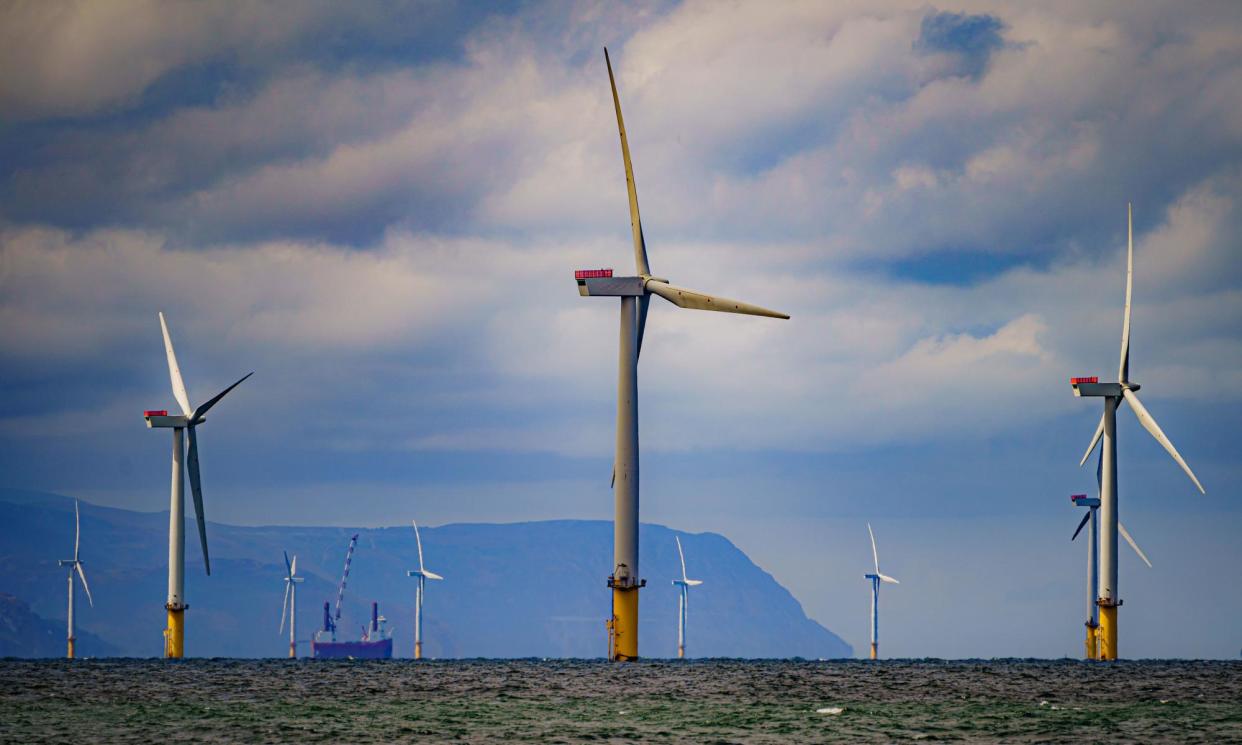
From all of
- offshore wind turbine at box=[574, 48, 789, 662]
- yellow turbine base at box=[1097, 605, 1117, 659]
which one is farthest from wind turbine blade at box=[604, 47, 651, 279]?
yellow turbine base at box=[1097, 605, 1117, 659]

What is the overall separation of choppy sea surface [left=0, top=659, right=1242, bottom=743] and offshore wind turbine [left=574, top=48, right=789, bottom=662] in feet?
13.5

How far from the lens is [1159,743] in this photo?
8312 centimetres

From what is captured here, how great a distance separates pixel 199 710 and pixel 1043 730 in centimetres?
4846

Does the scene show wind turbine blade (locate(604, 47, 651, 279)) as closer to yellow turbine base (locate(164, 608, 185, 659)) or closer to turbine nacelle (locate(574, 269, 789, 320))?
turbine nacelle (locate(574, 269, 789, 320))

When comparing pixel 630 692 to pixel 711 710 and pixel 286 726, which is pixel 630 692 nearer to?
pixel 711 710

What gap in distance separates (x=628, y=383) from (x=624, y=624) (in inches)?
717

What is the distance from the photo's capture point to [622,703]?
4190 inches

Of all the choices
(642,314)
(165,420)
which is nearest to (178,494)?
(165,420)

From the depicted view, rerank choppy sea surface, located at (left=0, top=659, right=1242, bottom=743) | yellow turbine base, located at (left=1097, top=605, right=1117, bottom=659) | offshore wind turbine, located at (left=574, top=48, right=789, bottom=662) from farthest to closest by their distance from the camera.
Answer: yellow turbine base, located at (left=1097, top=605, right=1117, bottom=659)
offshore wind turbine, located at (left=574, top=48, right=789, bottom=662)
choppy sea surface, located at (left=0, top=659, right=1242, bottom=743)

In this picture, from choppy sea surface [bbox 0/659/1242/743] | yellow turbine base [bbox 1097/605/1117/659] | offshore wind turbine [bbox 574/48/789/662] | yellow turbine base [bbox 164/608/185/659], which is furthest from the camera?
yellow turbine base [bbox 164/608/185/659]

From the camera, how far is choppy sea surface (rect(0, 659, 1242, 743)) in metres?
88.2

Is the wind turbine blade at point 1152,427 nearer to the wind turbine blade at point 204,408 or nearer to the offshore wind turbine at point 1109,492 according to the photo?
the offshore wind turbine at point 1109,492

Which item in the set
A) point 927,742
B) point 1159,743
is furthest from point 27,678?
point 1159,743

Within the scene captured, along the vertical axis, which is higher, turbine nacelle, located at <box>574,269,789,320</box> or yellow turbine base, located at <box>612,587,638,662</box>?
turbine nacelle, located at <box>574,269,789,320</box>
